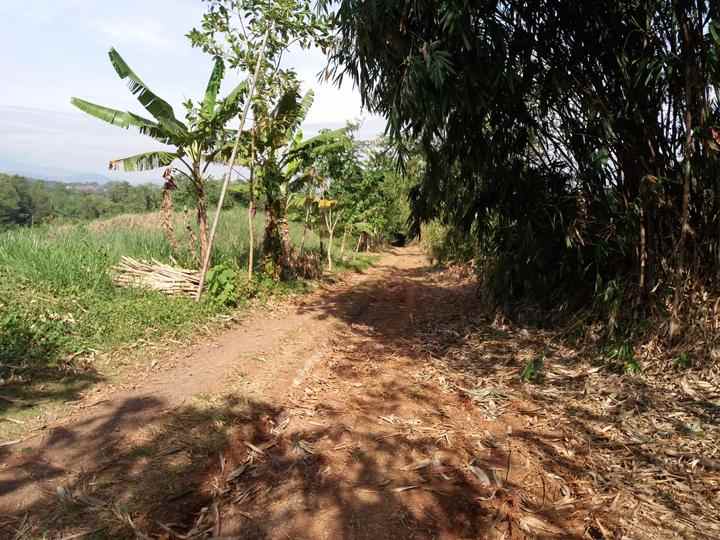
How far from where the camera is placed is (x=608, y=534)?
2266 millimetres

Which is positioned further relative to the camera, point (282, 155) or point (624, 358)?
point (282, 155)

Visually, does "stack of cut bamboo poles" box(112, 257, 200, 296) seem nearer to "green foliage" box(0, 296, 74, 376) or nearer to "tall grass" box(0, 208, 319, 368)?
"tall grass" box(0, 208, 319, 368)

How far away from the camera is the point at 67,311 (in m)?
5.45

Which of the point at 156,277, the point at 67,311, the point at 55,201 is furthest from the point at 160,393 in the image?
the point at 55,201

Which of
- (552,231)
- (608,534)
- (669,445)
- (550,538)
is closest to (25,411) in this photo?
(550,538)

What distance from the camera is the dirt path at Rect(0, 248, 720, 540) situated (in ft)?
7.80

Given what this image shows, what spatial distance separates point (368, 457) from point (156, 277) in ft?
17.5

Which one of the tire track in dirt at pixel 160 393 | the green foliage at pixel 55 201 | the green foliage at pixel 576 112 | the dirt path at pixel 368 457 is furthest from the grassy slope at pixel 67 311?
the green foliage at pixel 576 112

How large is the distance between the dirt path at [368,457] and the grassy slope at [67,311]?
731mm

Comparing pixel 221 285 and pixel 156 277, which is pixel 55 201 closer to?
pixel 156 277

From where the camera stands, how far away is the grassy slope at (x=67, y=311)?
4.26 metres

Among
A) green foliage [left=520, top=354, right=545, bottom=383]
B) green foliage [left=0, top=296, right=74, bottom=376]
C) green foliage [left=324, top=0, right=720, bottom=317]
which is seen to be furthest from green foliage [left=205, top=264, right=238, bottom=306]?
green foliage [left=520, top=354, right=545, bottom=383]

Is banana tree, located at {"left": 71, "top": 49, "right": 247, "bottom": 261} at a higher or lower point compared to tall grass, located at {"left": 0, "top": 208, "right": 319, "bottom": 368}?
higher

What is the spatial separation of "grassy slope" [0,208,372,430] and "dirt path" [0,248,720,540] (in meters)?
0.73
